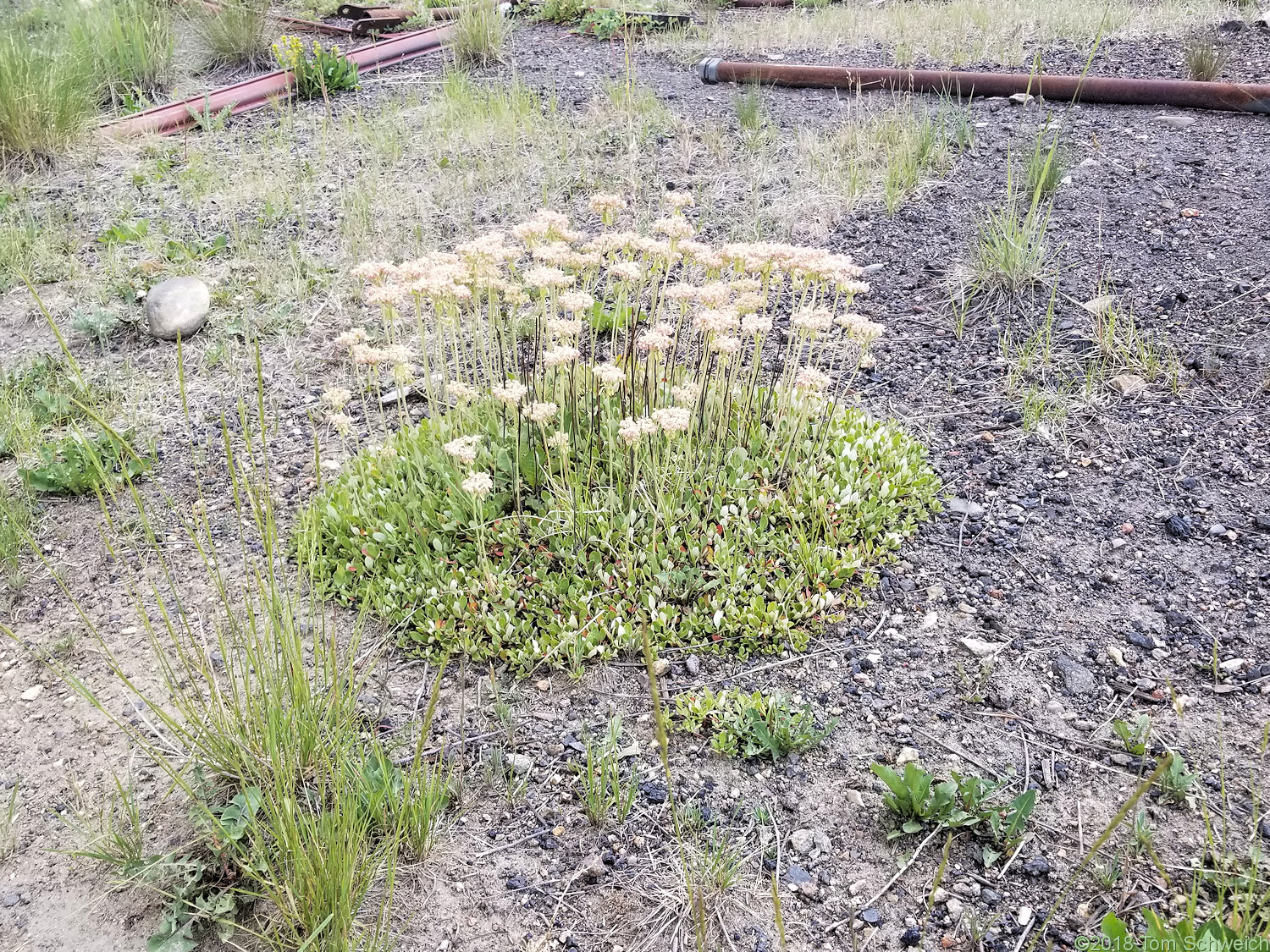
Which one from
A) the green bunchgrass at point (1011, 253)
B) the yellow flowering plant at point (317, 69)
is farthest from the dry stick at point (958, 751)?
the yellow flowering plant at point (317, 69)

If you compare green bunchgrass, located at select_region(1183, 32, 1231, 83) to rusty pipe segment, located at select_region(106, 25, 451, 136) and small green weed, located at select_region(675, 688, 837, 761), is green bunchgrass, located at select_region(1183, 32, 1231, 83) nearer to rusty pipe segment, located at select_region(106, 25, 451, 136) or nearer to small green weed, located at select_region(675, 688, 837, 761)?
small green weed, located at select_region(675, 688, 837, 761)

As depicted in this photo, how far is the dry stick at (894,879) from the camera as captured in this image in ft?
6.86

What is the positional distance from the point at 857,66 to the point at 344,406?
20.2ft

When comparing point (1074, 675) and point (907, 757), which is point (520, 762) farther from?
point (1074, 675)

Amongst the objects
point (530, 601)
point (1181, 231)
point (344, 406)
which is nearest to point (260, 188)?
point (344, 406)

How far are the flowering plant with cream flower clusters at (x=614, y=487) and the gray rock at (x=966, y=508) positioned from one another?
10 centimetres

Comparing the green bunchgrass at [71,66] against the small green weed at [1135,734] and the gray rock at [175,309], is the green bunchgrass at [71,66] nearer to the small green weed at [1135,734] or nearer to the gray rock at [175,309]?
the gray rock at [175,309]

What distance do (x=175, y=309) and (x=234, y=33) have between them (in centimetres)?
577

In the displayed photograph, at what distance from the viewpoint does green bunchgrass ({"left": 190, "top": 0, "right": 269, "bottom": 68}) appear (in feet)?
29.0

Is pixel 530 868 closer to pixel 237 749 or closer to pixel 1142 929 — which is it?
pixel 237 749

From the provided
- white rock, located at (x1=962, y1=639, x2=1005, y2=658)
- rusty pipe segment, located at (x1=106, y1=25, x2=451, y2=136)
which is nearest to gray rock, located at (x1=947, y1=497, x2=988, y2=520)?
white rock, located at (x1=962, y1=639, x2=1005, y2=658)

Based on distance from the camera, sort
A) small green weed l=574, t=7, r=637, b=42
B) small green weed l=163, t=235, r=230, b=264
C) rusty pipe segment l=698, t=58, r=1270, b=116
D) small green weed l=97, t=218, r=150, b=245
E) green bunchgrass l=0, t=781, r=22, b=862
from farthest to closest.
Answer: small green weed l=574, t=7, r=637, b=42
rusty pipe segment l=698, t=58, r=1270, b=116
small green weed l=97, t=218, r=150, b=245
small green weed l=163, t=235, r=230, b=264
green bunchgrass l=0, t=781, r=22, b=862

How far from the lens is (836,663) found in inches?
110

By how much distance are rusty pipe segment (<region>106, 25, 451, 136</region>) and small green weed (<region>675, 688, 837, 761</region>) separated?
6886 mm
